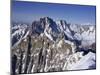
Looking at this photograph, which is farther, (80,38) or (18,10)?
(80,38)

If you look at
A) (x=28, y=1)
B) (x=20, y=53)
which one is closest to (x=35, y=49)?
(x=20, y=53)

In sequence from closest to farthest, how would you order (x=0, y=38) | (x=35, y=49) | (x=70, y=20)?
(x=0, y=38), (x=35, y=49), (x=70, y=20)

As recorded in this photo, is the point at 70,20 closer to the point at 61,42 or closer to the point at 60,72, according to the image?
the point at 61,42

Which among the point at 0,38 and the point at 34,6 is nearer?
the point at 0,38

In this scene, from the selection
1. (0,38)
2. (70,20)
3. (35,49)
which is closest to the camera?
(0,38)

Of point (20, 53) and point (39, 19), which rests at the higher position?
point (39, 19)

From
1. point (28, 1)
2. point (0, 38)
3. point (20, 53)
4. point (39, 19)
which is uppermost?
point (28, 1)

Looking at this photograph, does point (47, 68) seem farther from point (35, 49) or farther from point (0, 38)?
point (0, 38)

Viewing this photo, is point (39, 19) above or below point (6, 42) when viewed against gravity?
above

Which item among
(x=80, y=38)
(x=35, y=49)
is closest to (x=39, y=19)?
(x=35, y=49)

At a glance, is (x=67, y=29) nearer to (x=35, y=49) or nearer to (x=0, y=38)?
(x=35, y=49)
